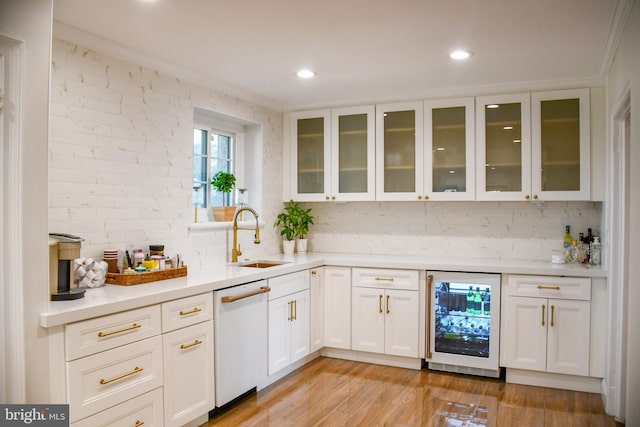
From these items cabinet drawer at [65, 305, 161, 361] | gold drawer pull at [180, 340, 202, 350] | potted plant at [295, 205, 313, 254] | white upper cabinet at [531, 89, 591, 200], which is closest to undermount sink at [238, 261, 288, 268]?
potted plant at [295, 205, 313, 254]

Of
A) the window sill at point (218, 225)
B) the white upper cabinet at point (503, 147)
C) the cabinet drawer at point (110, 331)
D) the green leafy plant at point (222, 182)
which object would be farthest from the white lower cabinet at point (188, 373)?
the white upper cabinet at point (503, 147)

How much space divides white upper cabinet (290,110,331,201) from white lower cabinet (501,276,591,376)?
1.95 metres

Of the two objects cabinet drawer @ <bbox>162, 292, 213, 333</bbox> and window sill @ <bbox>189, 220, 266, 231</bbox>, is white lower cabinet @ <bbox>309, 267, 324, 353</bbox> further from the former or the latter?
cabinet drawer @ <bbox>162, 292, 213, 333</bbox>

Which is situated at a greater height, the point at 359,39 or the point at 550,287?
the point at 359,39

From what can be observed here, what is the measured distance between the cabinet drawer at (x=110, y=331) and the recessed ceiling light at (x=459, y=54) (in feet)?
7.96

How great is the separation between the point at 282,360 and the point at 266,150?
6.43ft

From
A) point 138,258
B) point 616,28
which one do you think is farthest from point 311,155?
point 616,28

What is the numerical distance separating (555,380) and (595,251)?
1046mm

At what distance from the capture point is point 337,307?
4.36 metres

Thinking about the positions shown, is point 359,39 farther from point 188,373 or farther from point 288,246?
point 288,246

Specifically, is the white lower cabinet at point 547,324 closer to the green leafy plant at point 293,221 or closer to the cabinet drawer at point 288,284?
the cabinet drawer at point 288,284

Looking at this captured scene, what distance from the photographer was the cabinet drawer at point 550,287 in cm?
364

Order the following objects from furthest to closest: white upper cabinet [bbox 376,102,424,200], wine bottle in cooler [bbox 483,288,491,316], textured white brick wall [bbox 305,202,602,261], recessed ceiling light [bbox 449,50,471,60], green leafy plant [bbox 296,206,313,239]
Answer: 1. green leafy plant [bbox 296,206,313,239]
2. white upper cabinet [bbox 376,102,424,200]
3. textured white brick wall [bbox 305,202,602,261]
4. wine bottle in cooler [bbox 483,288,491,316]
5. recessed ceiling light [bbox 449,50,471,60]

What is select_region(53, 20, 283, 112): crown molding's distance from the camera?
2.83m
